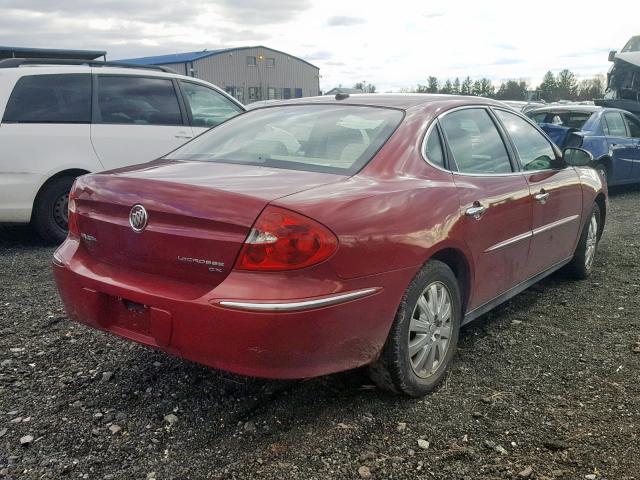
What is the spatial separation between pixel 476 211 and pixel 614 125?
814 cm

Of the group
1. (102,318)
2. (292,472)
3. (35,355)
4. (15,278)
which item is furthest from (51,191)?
(292,472)

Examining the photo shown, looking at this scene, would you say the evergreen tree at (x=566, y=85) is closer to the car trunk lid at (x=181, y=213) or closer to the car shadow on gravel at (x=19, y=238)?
the car shadow on gravel at (x=19, y=238)

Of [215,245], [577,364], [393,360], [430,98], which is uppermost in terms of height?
[430,98]

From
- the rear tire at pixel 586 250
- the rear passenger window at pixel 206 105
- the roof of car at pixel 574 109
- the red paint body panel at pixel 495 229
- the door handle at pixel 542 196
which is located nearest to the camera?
the red paint body panel at pixel 495 229

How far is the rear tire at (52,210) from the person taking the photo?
19.8 feet

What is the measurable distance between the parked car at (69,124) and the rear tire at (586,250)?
422cm

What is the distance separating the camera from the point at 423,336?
302 centimetres

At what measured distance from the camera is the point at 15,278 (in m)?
5.06

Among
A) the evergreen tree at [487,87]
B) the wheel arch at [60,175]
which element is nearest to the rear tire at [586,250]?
the wheel arch at [60,175]

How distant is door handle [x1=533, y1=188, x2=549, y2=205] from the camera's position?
13.1ft

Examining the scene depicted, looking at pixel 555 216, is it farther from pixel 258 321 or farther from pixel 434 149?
pixel 258 321

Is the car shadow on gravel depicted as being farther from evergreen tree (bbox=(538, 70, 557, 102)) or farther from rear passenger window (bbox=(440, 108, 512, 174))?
evergreen tree (bbox=(538, 70, 557, 102))

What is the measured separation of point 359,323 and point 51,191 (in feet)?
14.7

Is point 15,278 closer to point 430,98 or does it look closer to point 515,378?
point 430,98
